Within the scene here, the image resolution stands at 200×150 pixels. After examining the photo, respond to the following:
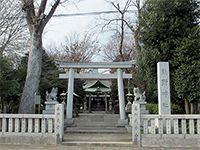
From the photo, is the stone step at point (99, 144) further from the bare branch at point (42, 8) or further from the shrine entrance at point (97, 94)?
the shrine entrance at point (97, 94)

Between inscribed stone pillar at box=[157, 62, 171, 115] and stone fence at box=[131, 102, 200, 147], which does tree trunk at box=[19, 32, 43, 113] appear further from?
inscribed stone pillar at box=[157, 62, 171, 115]

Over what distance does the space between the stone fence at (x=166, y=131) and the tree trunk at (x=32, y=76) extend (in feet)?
15.2

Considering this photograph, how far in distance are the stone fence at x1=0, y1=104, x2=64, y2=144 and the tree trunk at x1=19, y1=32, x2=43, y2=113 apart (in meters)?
2.03

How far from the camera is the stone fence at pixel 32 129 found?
35.1 feet

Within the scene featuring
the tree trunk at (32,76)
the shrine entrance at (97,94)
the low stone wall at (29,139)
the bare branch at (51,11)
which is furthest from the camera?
the shrine entrance at (97,94)

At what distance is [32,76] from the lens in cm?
1302

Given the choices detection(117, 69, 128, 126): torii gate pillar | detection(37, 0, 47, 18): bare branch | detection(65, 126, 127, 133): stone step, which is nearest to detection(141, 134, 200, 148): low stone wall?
detection(65, 126, 127, 133): stone step

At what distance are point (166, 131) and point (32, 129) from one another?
4565 mm

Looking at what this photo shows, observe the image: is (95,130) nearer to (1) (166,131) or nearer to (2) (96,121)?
(2) (96,121)

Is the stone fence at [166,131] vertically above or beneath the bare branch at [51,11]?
beneath

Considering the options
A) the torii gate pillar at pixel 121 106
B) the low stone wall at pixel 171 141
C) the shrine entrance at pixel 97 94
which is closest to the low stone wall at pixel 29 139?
the low stone wall at pixel 171 141

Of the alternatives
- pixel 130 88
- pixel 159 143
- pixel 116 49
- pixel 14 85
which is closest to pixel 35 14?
pixel 14 85

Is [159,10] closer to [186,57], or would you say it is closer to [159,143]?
[186,57]

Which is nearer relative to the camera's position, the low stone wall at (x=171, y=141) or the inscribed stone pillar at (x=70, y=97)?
the low stone wall at (x=171, y=141)
